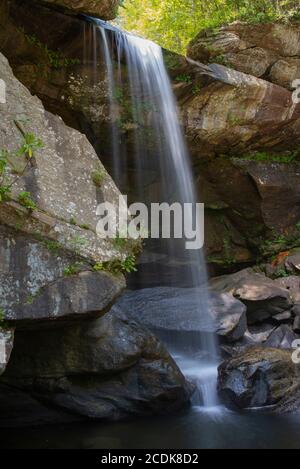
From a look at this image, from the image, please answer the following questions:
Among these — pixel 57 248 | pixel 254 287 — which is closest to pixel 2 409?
pixel 57 248

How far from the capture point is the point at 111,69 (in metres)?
8.98

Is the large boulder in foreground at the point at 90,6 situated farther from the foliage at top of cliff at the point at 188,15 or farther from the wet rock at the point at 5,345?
the wet rock at the point at 5,345

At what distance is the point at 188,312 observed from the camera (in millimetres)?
8328

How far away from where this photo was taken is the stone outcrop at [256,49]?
32.5ft

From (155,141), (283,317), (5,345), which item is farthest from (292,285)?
(5,345)

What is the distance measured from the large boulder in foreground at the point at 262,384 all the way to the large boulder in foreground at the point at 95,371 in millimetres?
793

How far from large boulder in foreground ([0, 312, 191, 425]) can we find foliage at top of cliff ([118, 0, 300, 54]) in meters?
6.23

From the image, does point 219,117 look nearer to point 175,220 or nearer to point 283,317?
point 175,220

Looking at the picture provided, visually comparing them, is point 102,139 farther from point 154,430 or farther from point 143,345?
point 154,430

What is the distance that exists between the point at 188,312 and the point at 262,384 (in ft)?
7.12

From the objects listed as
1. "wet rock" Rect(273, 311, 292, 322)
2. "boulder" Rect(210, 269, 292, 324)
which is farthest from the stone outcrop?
"wet rock" Rect(273, 311, 292, 322)

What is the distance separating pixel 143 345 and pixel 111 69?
17.9 ft

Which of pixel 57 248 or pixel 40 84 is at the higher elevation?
pixel 40 84

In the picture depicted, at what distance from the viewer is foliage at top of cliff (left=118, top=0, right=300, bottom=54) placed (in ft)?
34.3
